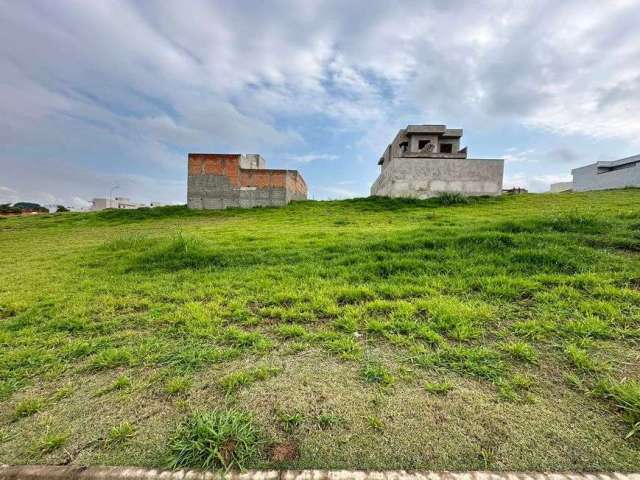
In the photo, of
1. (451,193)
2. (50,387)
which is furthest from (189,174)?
(50,387)

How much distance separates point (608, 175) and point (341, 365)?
3757 cm

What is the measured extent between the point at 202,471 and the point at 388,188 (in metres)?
20.9

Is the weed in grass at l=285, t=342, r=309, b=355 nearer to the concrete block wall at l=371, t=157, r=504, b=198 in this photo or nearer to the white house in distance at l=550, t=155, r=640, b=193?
the concrete block wall at l=371, t=157, r=504, b=198

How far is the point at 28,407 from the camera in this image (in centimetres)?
198

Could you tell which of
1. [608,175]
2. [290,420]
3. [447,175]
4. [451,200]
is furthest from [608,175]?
[290,420]

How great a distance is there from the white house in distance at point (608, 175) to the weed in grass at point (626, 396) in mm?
33387

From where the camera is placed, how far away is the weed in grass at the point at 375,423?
1.72 meters

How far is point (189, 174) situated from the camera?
20422mm

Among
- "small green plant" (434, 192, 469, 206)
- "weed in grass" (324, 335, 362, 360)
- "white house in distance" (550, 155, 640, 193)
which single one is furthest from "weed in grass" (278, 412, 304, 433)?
"white house in distance" (550, 155, 640, 193)

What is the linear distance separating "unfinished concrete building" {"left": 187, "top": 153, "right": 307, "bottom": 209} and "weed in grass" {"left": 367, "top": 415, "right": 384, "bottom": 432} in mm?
19758

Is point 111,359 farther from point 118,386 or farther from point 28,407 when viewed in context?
point 28,407

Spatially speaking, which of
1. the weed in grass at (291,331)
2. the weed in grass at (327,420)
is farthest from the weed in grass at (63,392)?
the weed in grass at (327,420)

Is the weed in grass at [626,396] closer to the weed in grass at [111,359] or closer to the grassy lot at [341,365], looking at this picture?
the grassy lot at [341,365]

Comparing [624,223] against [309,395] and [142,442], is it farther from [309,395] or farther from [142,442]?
[142,442]
